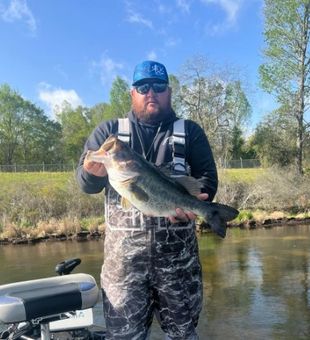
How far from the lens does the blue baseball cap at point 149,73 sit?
142 inches

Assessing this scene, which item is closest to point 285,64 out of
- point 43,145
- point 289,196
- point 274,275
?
point 289,196

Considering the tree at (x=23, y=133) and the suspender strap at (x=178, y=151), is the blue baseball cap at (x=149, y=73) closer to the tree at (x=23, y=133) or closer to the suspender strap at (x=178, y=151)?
the suspender strap at (x=178, y=151)

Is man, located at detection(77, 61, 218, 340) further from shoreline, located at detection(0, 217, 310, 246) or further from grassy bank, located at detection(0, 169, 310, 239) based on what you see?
grassy bank, located at detection(0, 169, 310, 239)

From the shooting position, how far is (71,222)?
21922 millimetres

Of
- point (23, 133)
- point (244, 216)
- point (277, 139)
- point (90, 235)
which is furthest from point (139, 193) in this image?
point (23, 133)

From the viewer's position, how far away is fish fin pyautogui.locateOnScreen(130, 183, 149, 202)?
312 cm

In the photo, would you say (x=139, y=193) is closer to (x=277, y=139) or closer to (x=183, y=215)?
(x=183, y=215)

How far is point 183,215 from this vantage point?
3285 mm

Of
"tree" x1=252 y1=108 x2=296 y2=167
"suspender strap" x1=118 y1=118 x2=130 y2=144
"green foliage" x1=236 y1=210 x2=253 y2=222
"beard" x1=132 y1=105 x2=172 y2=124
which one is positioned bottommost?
"green foliage" x1=236 y1=210 x2=253 y2=222

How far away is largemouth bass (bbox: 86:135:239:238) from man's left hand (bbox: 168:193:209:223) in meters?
0.02

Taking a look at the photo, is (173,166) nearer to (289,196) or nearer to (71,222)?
(71,222)

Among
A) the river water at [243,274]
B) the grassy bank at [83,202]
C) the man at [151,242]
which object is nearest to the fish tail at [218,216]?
the man at [151,242]

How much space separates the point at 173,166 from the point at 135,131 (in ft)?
1.33

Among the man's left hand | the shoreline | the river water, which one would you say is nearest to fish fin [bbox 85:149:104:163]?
the man's left hand
